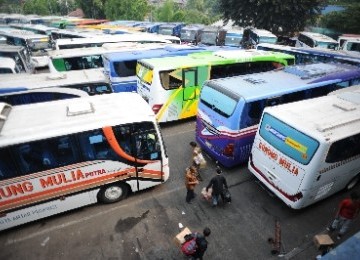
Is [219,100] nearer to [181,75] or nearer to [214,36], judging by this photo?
[181,75]

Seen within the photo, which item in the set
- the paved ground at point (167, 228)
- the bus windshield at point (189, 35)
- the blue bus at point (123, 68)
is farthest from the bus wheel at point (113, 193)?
the bus windshield at point (189, 35)

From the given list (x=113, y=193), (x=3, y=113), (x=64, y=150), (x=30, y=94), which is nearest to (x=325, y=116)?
(x=113, y=193)

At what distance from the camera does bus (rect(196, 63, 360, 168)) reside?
28.0ft

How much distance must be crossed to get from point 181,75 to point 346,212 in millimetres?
7954

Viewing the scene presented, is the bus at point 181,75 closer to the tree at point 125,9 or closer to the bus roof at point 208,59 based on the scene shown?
the bus roof at point 208,59

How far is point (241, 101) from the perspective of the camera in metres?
8.26

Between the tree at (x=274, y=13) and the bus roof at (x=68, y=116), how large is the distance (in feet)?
89.6

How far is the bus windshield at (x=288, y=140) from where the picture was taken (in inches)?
261

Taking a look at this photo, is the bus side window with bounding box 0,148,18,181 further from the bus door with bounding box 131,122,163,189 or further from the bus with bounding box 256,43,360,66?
the bus with bounding box 256,43,360,66

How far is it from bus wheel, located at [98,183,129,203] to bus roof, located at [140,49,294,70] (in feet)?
18.1

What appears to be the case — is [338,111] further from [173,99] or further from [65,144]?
[65,144]

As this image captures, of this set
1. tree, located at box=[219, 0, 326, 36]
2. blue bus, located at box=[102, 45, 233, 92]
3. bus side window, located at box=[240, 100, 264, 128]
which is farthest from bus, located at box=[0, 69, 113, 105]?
tree, located at box=[219, 0, 326, 36]

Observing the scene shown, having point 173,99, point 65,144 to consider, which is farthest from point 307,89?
point 65,144

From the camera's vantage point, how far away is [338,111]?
7.71 metres
